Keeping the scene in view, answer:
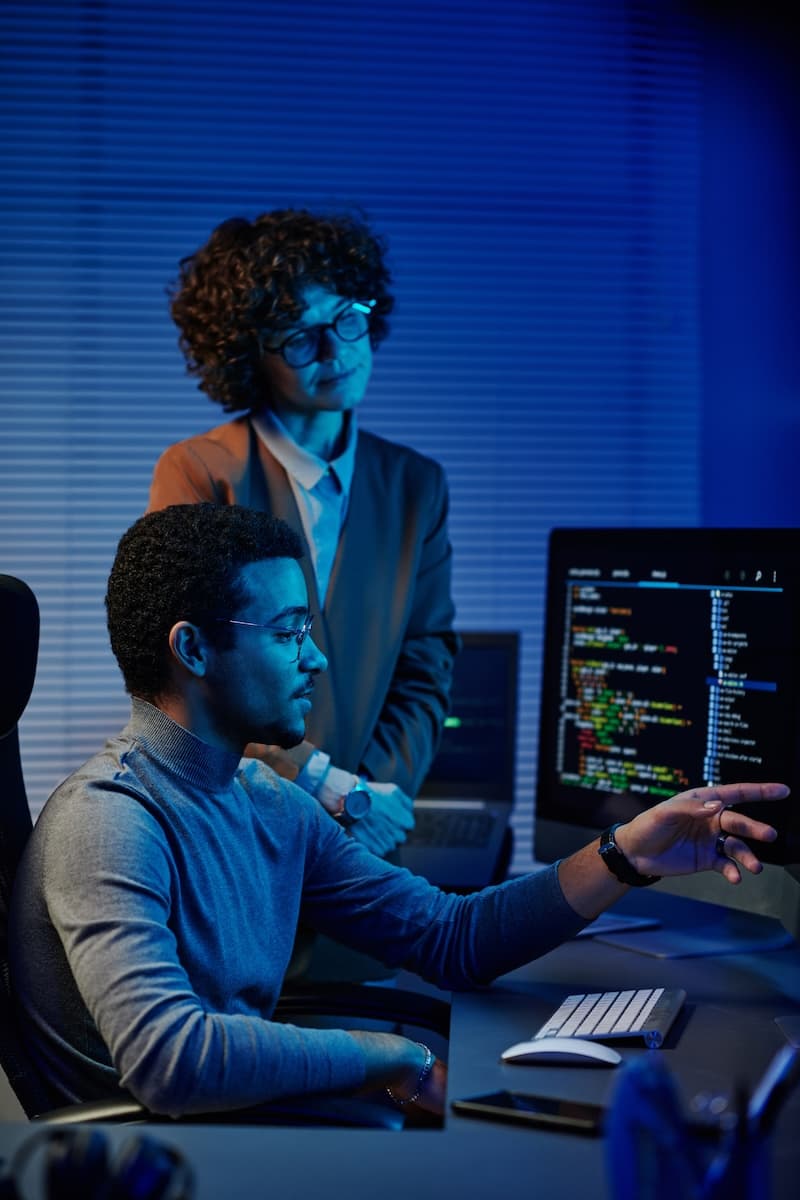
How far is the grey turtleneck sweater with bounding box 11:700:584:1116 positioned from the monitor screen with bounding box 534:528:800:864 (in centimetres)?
36

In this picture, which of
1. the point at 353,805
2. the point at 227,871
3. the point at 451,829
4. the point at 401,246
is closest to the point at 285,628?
the point at 227,871

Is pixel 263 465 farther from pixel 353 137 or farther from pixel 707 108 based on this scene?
pixel 707 108

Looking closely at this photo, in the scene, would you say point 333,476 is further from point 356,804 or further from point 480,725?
point 480,725

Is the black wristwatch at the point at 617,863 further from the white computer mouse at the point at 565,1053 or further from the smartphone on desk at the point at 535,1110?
the smartphone on desk at the point at 535,1110

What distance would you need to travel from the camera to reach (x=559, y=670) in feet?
6.86

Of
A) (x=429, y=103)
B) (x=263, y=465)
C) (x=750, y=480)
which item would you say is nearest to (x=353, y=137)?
(x=429, y=103)

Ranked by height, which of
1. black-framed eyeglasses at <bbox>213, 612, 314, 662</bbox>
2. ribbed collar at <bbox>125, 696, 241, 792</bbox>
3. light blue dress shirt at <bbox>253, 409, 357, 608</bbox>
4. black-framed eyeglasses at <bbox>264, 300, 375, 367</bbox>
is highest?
black-framed eyeglasses at <bbox>264, 300, 375, 367</bbox>

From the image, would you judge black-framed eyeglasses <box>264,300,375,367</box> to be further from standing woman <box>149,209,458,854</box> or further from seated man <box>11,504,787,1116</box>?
seated man <box>11,504,787,1116</box>

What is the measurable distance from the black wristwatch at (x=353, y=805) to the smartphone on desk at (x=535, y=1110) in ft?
2.31

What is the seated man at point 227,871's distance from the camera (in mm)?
1324

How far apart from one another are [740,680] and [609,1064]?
667mm

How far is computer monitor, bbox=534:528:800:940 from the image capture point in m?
1.77

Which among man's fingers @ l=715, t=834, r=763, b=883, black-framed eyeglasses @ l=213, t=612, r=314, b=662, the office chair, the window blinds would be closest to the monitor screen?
man's fingers @ l=715, t=834, r=763, b=883

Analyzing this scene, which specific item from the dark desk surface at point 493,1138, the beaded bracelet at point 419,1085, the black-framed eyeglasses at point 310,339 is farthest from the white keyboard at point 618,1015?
the black-framed eyeglasses at point 310,339
